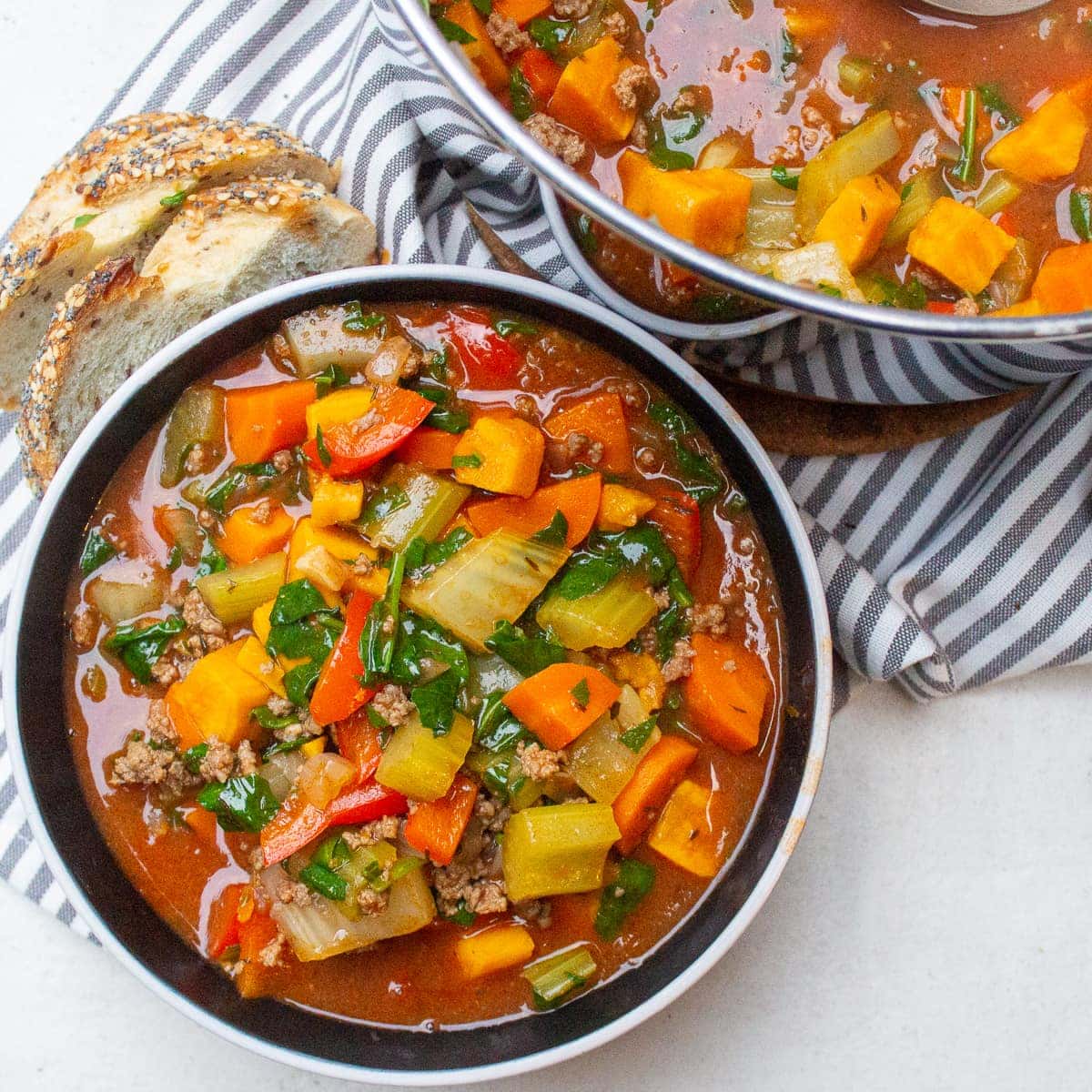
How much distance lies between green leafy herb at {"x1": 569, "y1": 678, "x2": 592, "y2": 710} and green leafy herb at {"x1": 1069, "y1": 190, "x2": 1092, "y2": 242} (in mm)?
1310

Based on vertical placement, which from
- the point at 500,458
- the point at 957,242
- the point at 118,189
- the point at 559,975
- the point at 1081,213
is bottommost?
the point at 559,975

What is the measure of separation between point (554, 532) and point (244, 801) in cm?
85

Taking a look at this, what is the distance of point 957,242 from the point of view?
85.3 inches

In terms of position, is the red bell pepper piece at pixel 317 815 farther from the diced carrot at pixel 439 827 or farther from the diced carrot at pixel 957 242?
the diced carrot at pixel 957 242

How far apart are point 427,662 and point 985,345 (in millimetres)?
1242

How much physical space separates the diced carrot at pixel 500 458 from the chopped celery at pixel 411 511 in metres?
0.05

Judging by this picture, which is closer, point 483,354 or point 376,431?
point 376,431

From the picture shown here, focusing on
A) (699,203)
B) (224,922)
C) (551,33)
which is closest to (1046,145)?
(699,203)

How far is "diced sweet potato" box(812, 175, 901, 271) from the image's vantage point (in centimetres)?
211

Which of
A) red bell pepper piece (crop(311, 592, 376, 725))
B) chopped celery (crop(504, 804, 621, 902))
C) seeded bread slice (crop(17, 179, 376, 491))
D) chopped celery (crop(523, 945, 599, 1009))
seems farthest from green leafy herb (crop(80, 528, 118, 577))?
chopped celery (crop(523, 945, 599, 1009))

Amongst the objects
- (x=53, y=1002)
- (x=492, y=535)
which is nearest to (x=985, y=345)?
(x=492, y=535)

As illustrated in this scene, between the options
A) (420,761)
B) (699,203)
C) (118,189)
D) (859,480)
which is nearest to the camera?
→ (699,203)

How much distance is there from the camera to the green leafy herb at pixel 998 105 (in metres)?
2.21

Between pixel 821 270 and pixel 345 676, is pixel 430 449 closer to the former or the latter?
pixel 345 676
